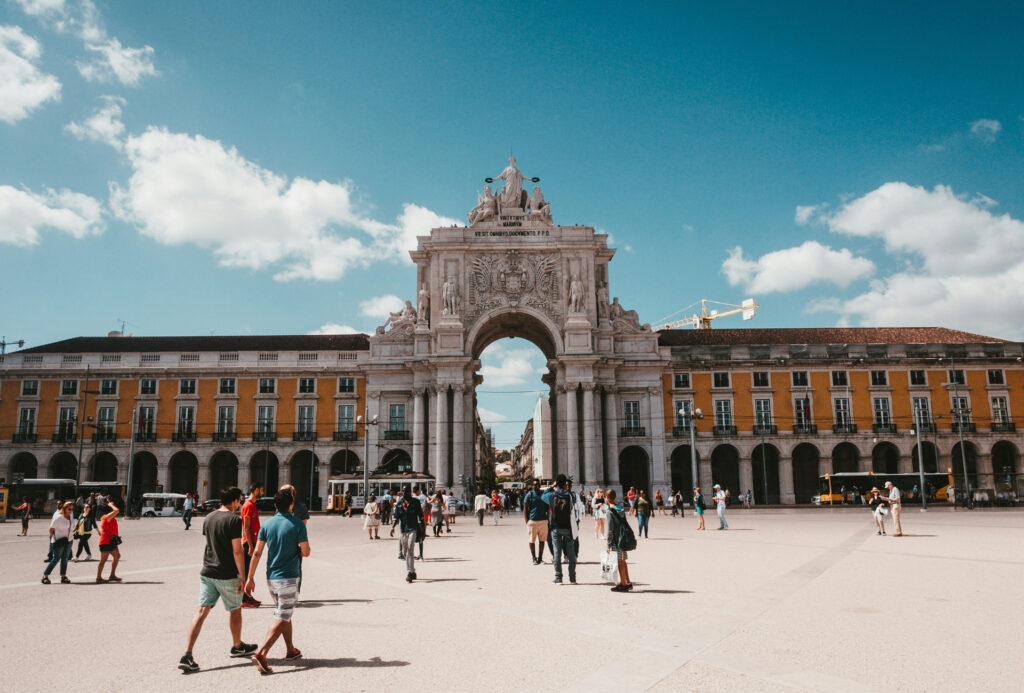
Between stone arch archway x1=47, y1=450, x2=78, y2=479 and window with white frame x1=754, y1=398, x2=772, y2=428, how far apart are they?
54552 mm

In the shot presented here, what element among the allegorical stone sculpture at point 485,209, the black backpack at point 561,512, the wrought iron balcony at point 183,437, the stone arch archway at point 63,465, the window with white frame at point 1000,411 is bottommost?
the black backpack at point 561,512

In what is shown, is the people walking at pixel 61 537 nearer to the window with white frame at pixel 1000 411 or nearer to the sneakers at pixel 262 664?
the sneakers at pixel 262 664

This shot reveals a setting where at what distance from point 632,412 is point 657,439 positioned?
2875mm

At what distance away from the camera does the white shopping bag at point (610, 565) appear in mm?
13053

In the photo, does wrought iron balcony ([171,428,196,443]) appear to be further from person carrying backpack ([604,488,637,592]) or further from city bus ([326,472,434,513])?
person carrying backpack ([604,488,637,592])

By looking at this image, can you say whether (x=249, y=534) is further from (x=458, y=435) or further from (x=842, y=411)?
(x=842, y=411)

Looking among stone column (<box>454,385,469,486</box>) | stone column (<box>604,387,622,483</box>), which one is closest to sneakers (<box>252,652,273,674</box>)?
stone column (<box>454,385,469,486</box>)

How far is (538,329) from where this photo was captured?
61750mm

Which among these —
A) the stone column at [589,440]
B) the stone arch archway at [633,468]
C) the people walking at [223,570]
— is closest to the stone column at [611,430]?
the stone column at [589,440]

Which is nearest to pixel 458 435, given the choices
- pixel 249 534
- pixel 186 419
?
pixel 186 419

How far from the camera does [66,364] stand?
199 feet

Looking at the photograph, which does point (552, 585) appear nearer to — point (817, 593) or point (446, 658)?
point (817, 593)

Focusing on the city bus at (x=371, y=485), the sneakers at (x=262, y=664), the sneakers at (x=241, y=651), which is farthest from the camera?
the city bus at (x=371, y=485)

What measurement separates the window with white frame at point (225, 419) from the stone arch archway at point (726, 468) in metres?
39.3
